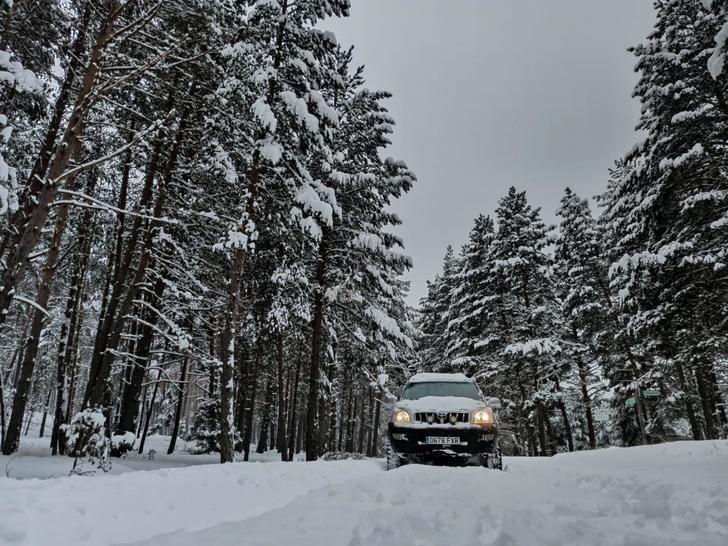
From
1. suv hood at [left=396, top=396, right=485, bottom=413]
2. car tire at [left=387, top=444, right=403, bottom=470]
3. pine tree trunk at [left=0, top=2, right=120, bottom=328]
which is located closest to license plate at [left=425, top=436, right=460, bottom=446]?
suv hood at [left=396, top=396, right=485, bottom=413]

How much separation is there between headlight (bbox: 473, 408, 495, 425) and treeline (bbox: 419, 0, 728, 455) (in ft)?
24.0

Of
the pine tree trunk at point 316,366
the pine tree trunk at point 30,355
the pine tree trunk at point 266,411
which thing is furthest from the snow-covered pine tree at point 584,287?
the pine tree trunk at point 30,355

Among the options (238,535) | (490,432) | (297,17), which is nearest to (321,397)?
(490,432)

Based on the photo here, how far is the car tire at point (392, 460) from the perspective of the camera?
7677 mm

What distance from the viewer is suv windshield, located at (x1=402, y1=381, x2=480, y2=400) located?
28.3 ft

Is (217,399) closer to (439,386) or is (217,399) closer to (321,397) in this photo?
(321,397)

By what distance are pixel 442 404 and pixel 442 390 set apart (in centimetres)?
98

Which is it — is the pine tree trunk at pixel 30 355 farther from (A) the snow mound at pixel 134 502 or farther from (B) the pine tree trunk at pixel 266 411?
(B) the pine tree trunk at pixel 266 411

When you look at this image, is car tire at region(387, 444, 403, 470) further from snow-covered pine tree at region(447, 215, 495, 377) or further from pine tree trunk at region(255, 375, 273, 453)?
pine tree trunk at region(255, 375, 273, 453)

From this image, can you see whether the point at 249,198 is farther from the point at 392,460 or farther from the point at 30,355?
the point at 392,460

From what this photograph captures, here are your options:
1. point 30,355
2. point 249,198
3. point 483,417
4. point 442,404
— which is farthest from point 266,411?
point 483,417

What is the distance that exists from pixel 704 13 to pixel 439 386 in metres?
14.6

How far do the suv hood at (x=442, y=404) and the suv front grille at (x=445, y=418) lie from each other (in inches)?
2.5

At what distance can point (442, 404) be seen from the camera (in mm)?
7816
